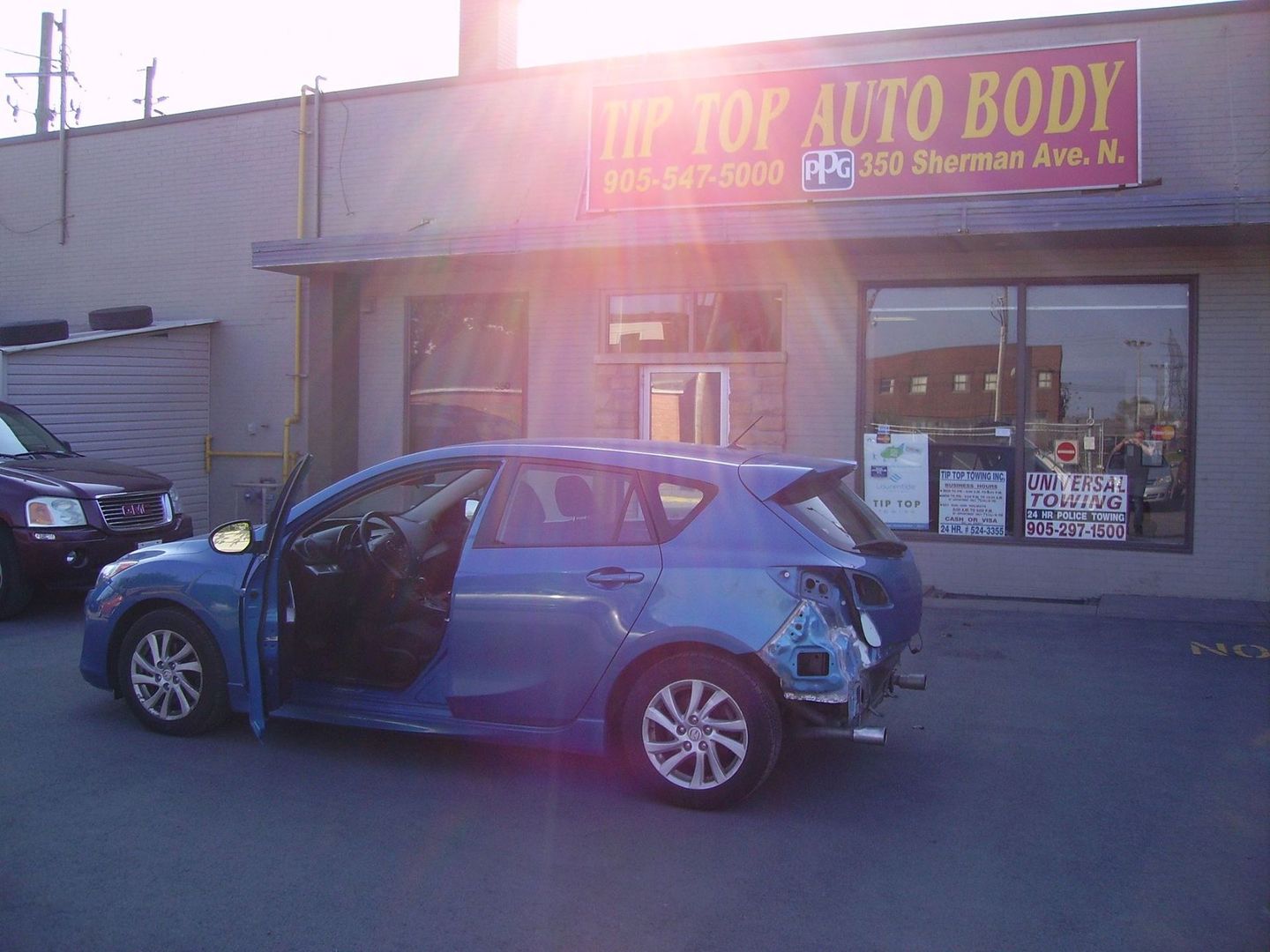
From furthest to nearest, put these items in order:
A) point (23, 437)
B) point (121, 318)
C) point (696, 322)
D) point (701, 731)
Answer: point (121, 318)
point (696, 322)
point (23, 437)
point (701, 731)

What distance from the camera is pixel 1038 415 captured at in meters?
10.7

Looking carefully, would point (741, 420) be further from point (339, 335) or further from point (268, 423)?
point (268, 423)

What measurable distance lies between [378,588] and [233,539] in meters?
0.82

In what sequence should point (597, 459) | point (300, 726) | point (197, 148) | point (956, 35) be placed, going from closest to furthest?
point (597, 459) < point (300, 726) < point (956, 35) < point (197, 148)

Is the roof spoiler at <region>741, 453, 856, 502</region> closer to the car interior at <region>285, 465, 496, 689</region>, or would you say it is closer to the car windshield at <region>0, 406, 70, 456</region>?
the car interior at <region>285, 465, 496, 689</region>

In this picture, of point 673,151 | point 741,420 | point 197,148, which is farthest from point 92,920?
point 197,148

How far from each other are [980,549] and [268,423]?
860 cm

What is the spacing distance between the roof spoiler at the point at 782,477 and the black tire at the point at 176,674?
9.58ft

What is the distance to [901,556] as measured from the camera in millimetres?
5480

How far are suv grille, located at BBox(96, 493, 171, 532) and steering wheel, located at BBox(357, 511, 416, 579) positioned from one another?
423 centimetres

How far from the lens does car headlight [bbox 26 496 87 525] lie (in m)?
9.02

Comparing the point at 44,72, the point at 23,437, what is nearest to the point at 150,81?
the point at 44,72

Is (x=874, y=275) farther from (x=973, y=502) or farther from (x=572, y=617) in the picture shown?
(x=572, y=617)

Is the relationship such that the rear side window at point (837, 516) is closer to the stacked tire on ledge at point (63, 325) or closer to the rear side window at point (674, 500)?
the rear side window at point (674, 500)
